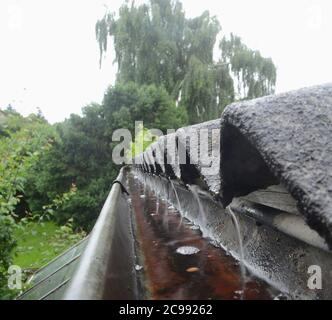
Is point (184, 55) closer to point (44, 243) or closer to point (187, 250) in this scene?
point (44, 243)

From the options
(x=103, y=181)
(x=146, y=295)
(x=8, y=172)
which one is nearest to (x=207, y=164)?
(x=146, y=295)

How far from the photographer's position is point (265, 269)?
4.58ft

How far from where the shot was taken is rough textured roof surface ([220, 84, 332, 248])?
61 cm

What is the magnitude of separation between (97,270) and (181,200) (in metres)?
2.03

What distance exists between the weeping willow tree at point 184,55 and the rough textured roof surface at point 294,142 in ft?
53.1

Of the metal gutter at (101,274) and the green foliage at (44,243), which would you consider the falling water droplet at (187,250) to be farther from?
the green foliage at (44,243)

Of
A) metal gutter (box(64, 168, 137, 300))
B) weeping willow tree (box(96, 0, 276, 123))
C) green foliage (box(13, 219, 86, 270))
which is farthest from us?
weeping willow tree (box(96, 0, 276, 123))

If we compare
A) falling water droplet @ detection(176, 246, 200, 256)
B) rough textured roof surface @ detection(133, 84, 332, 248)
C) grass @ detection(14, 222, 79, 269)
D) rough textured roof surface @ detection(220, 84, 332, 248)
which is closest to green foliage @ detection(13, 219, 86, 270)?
grass @ detection(14, 222, 79, 269)

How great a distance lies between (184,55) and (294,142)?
19.2 metres

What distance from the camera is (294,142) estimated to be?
2.38ft

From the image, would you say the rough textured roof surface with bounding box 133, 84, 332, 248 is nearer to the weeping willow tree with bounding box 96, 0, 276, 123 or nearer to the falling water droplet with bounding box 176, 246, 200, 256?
the falling water droplet with bounding box 176, 246, 200, 256

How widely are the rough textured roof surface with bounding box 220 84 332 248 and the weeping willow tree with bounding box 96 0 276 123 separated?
16196mm
